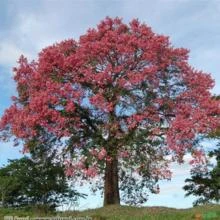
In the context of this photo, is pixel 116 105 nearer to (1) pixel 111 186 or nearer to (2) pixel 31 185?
(1) pixel 111 186

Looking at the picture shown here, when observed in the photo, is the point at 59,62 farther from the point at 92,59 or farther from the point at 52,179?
the point at 52,179

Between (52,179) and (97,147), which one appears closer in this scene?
(97,147)

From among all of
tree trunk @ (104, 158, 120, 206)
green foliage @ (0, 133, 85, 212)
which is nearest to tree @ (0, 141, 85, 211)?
green foliage @ (0, 133, 85, 212)

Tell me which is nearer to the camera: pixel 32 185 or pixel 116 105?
pixel 116 105

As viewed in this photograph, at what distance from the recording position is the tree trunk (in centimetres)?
2972

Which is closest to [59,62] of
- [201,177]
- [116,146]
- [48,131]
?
[48,131]

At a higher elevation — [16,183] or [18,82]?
[18,82]

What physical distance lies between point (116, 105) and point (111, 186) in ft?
16.4

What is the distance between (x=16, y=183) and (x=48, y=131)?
7.44 meters

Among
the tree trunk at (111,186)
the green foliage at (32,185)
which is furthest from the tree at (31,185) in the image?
the tree trunk at (111,186)

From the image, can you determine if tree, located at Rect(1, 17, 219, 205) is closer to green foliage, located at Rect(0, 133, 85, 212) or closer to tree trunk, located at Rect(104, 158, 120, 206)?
tree trunk, located at Rect(104, 158, 120, 206)

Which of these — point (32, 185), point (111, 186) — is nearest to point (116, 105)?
point (111, 186)

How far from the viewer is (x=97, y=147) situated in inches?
1110

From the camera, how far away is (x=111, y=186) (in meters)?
29.9
